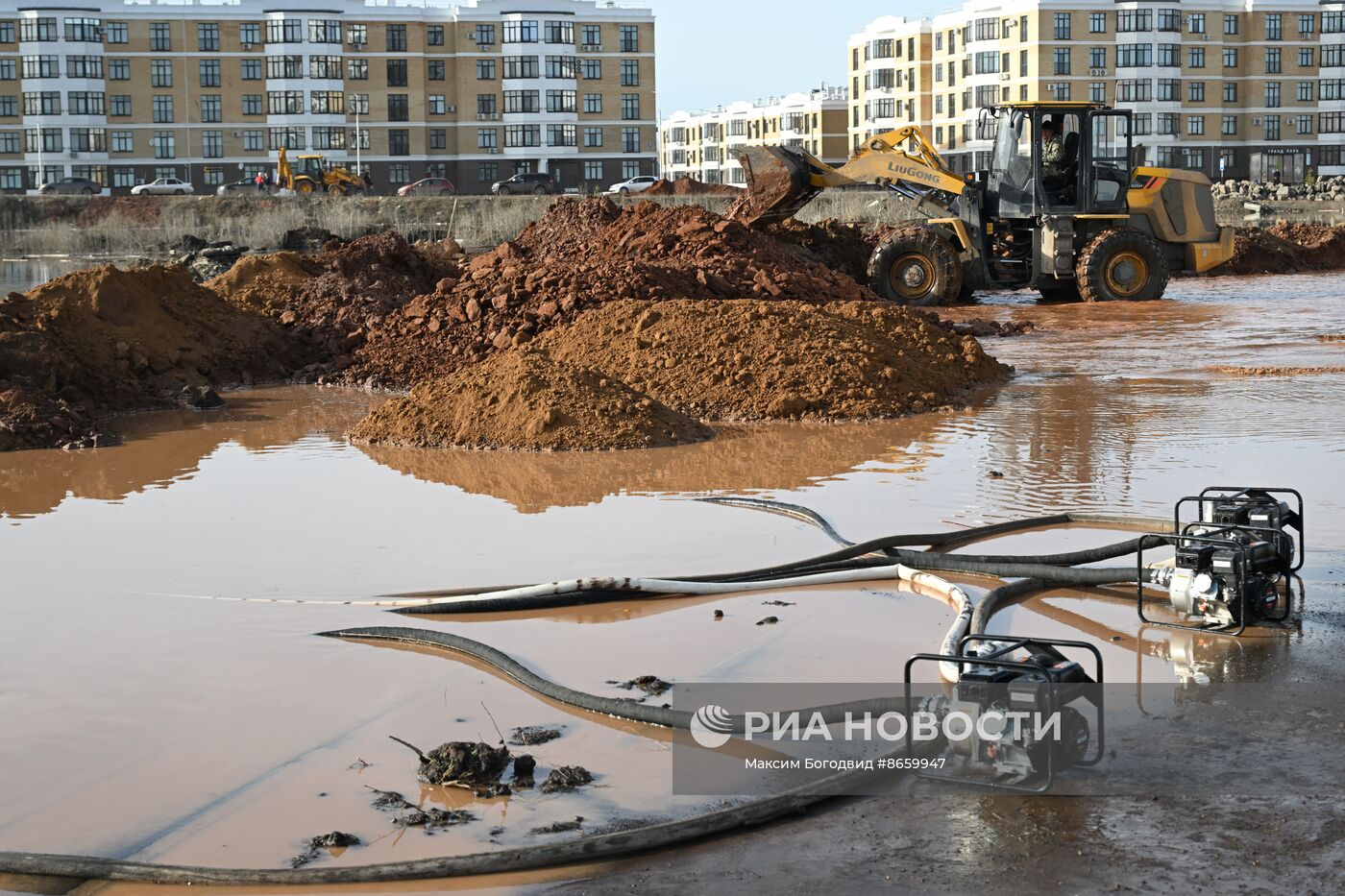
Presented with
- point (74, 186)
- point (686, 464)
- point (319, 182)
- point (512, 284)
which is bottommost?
point (686, 464)

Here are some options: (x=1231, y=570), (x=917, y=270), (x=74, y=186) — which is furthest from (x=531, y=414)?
(x=74, y=186)

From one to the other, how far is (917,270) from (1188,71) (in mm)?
97224

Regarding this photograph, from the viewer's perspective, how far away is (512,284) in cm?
1973

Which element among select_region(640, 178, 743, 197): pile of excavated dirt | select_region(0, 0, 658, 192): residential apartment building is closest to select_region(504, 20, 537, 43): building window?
select_region(0, 0, 658, 192): residential apartment building

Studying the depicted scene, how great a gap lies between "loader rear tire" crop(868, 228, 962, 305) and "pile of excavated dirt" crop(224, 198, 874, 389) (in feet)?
7.39

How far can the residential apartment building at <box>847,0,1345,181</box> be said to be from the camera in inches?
4365

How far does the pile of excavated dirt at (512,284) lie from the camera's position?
19188 mm

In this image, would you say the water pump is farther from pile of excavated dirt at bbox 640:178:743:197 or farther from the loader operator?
pile of excavated dirt at bbox 640:178:743:197

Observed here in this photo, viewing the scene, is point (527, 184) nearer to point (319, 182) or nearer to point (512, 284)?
point (319, 182)

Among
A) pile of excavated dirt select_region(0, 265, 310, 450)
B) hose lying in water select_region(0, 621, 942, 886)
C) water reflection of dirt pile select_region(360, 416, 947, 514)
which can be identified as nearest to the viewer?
hose lying in water select_region(0, 621, 942, 886)

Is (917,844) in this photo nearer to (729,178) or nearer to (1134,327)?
(1134,327)

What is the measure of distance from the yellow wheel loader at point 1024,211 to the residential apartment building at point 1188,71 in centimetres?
8568

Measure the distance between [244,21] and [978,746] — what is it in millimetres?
103845

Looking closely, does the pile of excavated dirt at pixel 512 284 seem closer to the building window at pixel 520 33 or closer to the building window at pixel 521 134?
the building window at pixel 521 134
